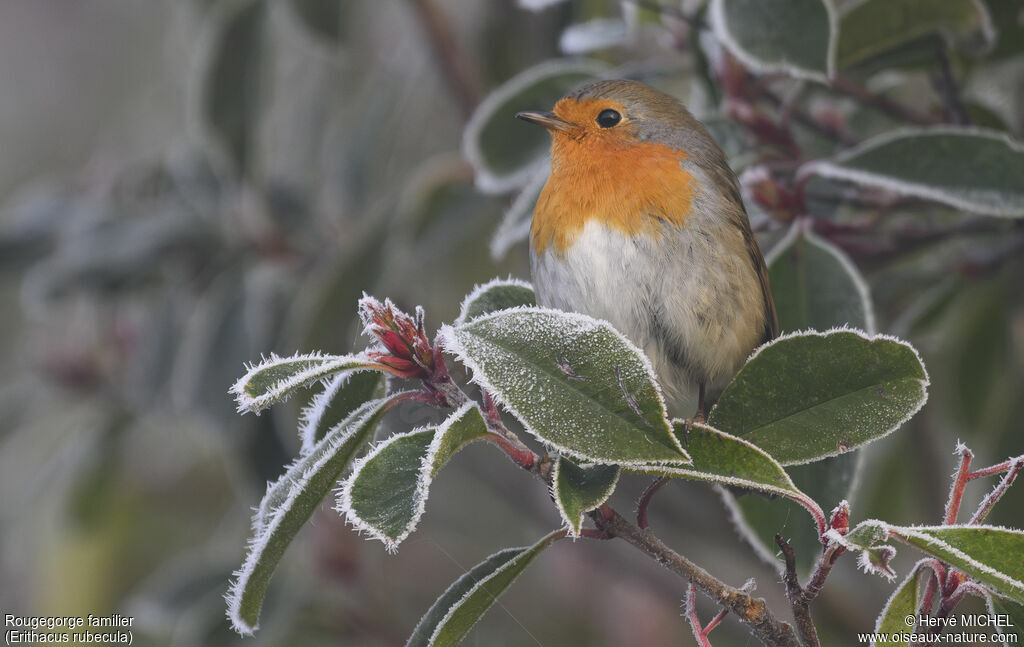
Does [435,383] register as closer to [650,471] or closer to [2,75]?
[650,471]

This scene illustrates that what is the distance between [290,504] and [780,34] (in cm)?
100

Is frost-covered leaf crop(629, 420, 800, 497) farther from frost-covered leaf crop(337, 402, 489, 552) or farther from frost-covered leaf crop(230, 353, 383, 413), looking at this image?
frost-covered leaf crop(230, 353, 383, 413)

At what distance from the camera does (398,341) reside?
975 mm

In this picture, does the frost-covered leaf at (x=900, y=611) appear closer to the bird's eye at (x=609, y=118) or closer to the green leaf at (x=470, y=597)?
the green leaf at (x=470, y=597)

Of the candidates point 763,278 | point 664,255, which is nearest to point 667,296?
point 664,255

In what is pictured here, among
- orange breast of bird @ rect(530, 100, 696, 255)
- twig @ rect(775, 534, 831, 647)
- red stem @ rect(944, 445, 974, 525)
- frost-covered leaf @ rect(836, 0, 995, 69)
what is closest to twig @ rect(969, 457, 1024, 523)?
red stem @ rect(944, 445, 974, 525)

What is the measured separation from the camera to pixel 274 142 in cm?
305

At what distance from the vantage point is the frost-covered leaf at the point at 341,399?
1.09 metres

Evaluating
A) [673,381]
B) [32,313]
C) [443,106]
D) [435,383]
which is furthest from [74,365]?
[435,383]

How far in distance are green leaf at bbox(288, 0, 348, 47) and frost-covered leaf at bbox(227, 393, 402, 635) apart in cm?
147

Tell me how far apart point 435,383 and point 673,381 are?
0.62 metres

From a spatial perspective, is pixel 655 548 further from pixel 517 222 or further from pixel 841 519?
pixel 517 222

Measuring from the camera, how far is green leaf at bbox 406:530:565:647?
1.01 meters

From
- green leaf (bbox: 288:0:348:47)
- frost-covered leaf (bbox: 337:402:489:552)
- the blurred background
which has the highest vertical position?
green leaf (bbox: 288:0:348:47)
